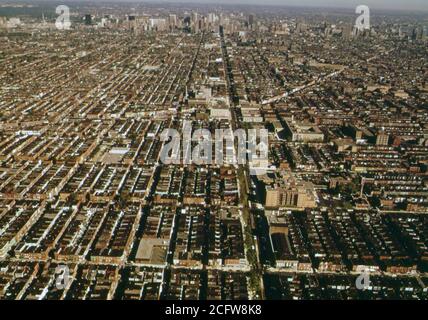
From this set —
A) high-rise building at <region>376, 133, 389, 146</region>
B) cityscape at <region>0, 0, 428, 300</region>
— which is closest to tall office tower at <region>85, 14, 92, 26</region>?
cityscape at <region>0, 0, 428, 300</region>

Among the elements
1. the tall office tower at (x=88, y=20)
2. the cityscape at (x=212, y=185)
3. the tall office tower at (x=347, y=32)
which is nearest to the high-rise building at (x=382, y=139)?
the cityscape at (x=212, y=185)

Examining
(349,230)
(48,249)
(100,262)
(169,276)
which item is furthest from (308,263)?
(48,249)

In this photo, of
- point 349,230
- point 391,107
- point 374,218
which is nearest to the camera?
point 349,230

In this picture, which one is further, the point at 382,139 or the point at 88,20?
the point at 88,20

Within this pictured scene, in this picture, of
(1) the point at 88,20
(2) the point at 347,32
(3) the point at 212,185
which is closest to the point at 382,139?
(3) the point at 212,185

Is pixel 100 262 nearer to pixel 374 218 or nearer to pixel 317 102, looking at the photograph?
pixel 374 218

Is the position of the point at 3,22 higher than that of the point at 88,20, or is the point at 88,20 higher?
the point at 88,20

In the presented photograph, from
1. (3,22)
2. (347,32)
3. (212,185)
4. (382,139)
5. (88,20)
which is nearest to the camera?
(212,185)

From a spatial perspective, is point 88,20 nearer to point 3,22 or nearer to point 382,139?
point 3,22
